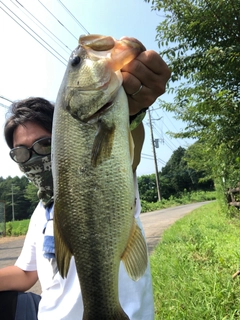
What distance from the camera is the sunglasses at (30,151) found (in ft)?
6.91

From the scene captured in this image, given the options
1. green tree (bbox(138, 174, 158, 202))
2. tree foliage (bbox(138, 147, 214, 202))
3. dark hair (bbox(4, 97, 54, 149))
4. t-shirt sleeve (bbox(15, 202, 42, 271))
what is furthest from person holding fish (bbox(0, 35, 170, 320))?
tree foliage (bbox(138, 147, 214, 202))

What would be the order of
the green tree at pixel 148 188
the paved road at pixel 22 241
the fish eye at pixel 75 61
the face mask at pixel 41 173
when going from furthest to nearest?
1. the green tree at pixel 148 188
2. the paved road at pixel 22 241
3. the face mask at pixel 41 173
4. the fish eye at pixel 75 61

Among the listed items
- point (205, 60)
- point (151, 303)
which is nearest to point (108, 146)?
point (151, 303)

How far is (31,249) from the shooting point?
2373mm

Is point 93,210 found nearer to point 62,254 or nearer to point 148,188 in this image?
point 62,254

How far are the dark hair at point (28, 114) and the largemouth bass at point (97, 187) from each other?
849 mm

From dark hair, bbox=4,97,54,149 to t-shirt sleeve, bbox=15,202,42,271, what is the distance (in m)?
0.57

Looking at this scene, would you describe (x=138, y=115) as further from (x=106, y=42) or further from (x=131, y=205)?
(x=131, y=205)

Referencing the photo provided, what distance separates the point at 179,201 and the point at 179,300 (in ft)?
126

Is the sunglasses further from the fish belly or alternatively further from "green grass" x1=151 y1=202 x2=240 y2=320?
"green grass" x1=151 y1=202 x2=240 y2=320

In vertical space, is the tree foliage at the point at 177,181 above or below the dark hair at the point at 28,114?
above

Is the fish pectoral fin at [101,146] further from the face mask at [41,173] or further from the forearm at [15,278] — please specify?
the forearm at [15,278]

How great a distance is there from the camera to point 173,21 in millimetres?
5828

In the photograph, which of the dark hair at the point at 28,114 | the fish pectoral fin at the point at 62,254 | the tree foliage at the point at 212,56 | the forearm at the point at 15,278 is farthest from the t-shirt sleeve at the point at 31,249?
the tree foliage at the point at 212,56
